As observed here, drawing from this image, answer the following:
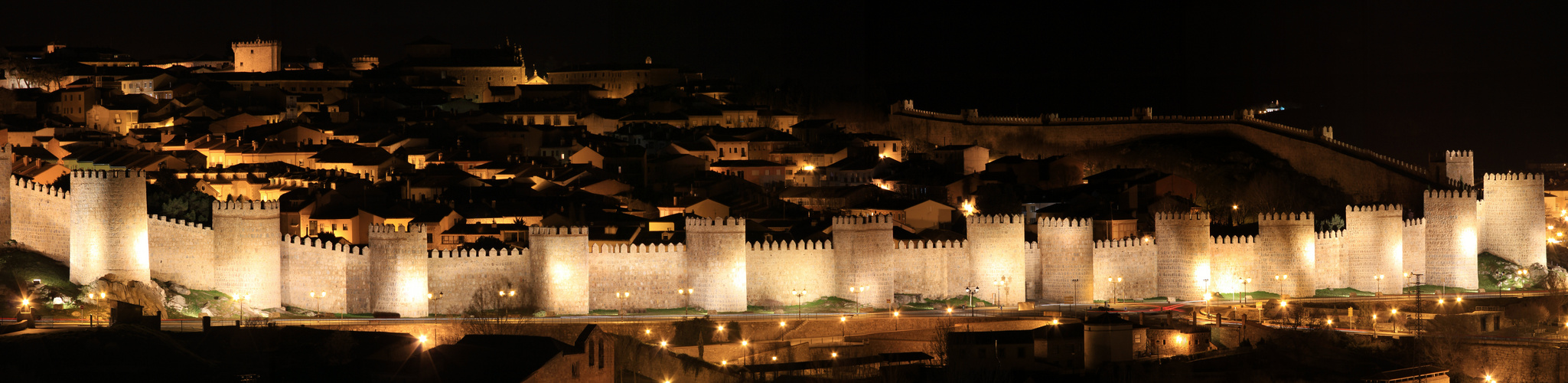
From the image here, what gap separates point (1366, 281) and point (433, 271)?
62.1 ft

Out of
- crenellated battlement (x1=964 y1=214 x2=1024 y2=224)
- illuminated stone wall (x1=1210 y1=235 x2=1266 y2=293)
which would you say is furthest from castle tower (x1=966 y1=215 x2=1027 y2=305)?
illuminated stone wall (x1=1210 y1=235 x2=1266 y2=293)

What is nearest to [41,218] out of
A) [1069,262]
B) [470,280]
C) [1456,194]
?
[470,280]

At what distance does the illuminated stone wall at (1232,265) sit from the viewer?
36.9m

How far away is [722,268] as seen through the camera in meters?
34.2

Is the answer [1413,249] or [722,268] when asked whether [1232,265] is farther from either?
[722,268]

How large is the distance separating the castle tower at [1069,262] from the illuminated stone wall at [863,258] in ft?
11.1

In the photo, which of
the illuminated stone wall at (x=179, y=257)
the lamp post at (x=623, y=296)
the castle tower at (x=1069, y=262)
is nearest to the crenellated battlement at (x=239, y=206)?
the illuminated stone wall at (x=179, y=257)

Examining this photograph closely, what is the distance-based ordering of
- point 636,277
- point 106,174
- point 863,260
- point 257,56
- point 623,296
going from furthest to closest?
point 257,56
point 863,260
point 636,277
point 623,296
point 106,174

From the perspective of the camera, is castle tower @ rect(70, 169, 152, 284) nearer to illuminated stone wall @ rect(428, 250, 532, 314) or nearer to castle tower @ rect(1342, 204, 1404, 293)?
illuminated stone wall @ rect(428, 250, 532, 314)

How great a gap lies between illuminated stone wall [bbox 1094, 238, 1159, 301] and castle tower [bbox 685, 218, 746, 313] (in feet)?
23.8

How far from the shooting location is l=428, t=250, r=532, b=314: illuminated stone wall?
108 ft

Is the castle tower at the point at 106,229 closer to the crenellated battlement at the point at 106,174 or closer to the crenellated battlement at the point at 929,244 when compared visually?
the crenellated battlement at the point at 106,174

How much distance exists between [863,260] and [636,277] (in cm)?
435

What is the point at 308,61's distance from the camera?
69.0 metres
